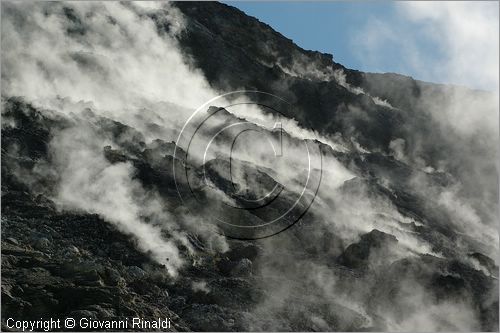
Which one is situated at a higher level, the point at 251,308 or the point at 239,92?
the point at 239,92

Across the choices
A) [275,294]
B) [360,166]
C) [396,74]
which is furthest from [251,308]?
[396,74]

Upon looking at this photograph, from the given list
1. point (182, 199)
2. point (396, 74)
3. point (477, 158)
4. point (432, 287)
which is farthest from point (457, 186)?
point (182, 199)

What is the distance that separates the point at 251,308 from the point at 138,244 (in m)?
5.42

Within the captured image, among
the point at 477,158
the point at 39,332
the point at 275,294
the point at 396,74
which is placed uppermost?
the point at 396,74

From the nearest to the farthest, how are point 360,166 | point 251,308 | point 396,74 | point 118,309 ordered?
point 118,309 < point 251,308 < point 360,166 < point 396,74

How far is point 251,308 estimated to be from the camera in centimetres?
2583

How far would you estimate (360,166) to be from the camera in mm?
45500

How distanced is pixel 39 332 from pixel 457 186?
33.8 meters

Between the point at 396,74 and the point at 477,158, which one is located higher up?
the point at 396,74

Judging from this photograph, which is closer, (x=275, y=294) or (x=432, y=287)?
(x=275, y=294)

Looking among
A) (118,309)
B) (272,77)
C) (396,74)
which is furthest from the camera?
(396,74)

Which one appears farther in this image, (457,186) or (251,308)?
(457,186)

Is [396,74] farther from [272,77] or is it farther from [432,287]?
[432,287]

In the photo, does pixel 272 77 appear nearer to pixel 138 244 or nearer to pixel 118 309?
pixel 138 244
